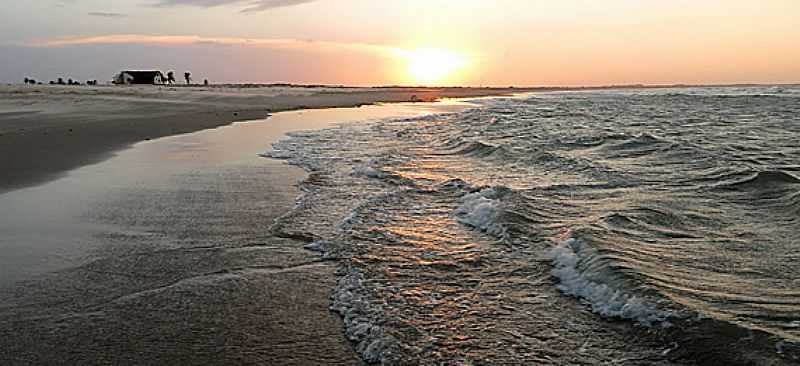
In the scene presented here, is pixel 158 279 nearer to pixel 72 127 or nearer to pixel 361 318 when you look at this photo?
pixel 361 318

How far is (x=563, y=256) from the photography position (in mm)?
5965

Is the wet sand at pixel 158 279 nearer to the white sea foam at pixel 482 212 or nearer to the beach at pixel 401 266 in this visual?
the beach at pixel 401 266

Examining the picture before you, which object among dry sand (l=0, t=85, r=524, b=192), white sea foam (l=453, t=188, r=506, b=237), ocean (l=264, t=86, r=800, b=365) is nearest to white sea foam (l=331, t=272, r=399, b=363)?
ocean (l=264, t=86, r=800, b=365)

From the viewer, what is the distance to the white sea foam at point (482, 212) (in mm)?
7282

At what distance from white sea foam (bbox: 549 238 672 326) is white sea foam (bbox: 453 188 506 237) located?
107cm

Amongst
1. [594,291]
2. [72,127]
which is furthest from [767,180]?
[72,127]

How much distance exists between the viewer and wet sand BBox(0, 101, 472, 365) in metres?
4.06

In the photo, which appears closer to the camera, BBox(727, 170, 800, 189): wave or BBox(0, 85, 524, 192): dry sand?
BBox(727, 170, 800, 189): wave

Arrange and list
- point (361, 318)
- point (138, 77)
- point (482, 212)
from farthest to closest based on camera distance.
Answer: point (138, 77) < point (482, 212) < point (361, 318)

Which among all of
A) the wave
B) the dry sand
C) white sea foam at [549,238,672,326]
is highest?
the wave

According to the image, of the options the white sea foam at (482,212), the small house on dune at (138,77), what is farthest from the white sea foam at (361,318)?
the small house on dune at (138,77)

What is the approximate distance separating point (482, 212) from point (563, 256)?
2014 mm

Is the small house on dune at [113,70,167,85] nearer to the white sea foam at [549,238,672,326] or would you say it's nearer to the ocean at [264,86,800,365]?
the ocean at [264,86,800,365]

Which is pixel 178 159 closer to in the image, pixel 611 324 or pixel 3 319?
pixel 3 319
